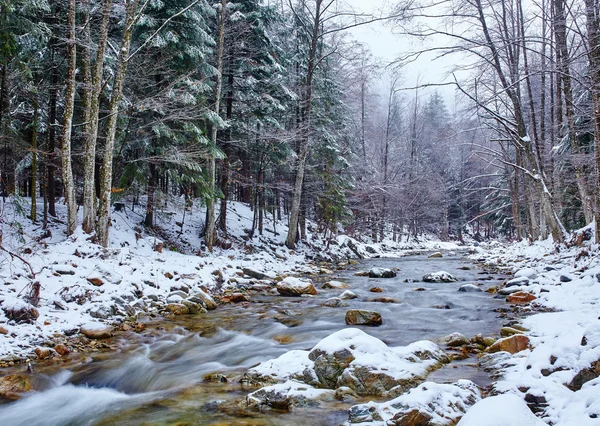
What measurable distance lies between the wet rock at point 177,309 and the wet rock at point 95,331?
168 centimetres

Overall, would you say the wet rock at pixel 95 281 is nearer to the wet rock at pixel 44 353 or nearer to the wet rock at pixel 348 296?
the wet rock at pixel 44 353

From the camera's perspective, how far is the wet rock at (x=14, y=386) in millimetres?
4516

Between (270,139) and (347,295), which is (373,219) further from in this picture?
(347,295)

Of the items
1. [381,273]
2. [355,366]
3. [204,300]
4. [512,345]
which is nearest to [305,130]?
[381,273]

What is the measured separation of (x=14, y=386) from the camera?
15.2 feet

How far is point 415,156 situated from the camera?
37562 millimetres

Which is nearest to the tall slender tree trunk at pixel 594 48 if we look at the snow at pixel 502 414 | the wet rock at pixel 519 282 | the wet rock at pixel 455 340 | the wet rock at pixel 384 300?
the wet rock at pixel 519 282

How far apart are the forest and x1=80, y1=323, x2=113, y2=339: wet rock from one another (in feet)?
10.8

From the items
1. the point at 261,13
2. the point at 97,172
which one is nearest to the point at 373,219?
the point at 261,13

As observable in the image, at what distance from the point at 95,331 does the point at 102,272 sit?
6.72 ft

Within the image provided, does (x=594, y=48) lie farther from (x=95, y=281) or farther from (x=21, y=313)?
(x=21, y=313)

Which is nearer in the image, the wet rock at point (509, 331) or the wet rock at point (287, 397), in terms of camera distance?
the wet rock at point (287, 397)

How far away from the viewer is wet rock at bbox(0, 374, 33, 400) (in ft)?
14.8

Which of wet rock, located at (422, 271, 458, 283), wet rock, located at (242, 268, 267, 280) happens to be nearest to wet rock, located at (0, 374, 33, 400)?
wet rock, located at (242, 268, 267, 280)
